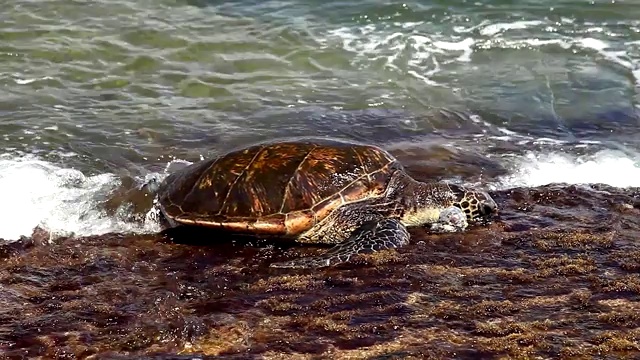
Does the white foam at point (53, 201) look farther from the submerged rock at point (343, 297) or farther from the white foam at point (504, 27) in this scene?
the white foam at point (504, 27)

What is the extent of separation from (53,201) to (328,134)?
10.8 ft

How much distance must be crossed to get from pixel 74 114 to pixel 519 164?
552 cm

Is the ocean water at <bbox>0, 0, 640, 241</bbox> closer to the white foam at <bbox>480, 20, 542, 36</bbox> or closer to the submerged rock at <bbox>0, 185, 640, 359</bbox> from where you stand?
the white foam at <bbox>480, 20, 542, 36</bbox>

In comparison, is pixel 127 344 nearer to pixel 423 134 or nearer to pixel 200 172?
pixel 200 172

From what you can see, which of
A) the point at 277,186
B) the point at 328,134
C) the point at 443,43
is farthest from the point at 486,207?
the point at 443,43

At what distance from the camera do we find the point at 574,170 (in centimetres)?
732

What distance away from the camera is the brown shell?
18.1 feet

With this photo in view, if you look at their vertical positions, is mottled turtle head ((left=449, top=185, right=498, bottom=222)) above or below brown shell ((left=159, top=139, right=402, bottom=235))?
below

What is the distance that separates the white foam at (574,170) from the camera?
7.00 metres

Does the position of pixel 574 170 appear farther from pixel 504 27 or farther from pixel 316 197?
pixel 504 27

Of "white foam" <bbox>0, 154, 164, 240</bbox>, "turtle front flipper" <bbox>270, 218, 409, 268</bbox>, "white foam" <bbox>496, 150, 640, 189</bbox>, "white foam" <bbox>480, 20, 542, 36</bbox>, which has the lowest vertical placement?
"white foam" <bbox>496, 150, 640, 189</bbox>

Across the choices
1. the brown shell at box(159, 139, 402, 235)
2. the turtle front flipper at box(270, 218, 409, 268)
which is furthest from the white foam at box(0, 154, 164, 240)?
the turtle front flipper at box(270, 218, 409, 268)

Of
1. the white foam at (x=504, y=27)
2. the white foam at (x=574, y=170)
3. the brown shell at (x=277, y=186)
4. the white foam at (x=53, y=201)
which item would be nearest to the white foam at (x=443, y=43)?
the white foam at (x=504, y=27)

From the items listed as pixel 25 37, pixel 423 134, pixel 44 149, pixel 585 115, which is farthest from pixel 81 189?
pixel 585 115
